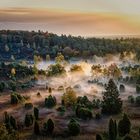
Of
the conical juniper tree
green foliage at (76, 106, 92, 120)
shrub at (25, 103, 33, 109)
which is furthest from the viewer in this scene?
shrub at (25, 103, 33, 109)

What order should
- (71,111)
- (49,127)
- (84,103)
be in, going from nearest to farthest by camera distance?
(49,127)
(71,111)
(84,103)

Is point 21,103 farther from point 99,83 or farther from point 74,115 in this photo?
point 99,83

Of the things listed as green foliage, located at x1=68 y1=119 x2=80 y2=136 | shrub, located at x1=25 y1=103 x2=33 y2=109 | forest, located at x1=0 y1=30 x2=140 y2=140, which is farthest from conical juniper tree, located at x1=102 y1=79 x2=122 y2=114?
shrub, located at x1=25 y1=103 x2=33 y2=109

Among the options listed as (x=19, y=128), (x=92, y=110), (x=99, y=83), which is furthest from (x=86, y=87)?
(x=19, y=128)

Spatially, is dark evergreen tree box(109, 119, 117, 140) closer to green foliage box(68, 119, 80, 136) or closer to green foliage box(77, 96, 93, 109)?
green foliage box(68, 119, 80, 136)

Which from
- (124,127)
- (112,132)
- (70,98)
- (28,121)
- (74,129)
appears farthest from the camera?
(70,98)

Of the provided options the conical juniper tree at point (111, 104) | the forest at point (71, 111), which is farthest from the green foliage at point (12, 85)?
the conical juniper tree at point (111, 104)

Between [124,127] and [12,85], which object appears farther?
[12,85]

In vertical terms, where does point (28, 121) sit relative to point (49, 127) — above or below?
above

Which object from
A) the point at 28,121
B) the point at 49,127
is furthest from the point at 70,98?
the point at 49,127

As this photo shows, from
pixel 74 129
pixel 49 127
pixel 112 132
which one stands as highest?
pixel 112 132

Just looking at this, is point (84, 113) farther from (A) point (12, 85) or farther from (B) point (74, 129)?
(A) point (12, 85)
